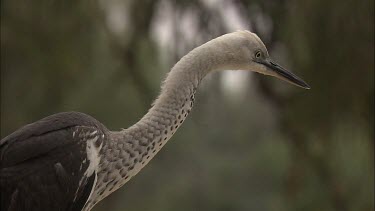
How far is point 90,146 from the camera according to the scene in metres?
3.63

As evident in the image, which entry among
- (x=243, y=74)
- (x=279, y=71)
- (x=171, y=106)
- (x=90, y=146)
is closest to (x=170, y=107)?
(x=171, y=106)

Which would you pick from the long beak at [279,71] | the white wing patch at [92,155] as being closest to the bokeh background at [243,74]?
the long beak at [279,71]

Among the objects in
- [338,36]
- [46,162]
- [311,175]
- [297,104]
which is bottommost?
[46,162]

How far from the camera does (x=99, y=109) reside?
10148 millimetres

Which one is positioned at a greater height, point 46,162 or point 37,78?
point 37,78

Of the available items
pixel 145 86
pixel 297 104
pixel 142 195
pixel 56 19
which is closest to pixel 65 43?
Result: pixel 56 19

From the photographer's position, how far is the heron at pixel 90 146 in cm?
359

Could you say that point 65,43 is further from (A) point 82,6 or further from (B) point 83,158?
(B) point 83,158

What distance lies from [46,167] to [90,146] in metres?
0.19

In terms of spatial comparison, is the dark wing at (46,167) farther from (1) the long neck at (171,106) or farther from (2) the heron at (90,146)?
(1) the long neck at (171,106)

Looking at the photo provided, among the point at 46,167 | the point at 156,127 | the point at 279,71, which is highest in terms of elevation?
the point at 279,71

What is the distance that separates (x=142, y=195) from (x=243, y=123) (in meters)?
5.22

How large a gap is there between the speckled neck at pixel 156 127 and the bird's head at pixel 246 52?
2.2 inches

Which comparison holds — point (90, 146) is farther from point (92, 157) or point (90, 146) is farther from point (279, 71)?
point (279, 71)
